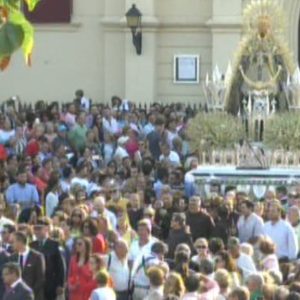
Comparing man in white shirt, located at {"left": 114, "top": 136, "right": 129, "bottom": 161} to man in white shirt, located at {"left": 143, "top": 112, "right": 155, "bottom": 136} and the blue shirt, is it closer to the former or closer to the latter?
man in white shirt, located at {"left": 143, "top": 112, "right": 155, "bottom": 136}

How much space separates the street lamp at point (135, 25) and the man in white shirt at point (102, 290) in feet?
59.0

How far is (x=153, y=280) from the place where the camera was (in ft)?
37.3

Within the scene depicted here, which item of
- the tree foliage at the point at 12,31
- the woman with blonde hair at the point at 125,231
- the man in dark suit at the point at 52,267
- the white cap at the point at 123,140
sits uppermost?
the tree foliage at the point at 12,31

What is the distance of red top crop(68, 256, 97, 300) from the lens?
41.9ft

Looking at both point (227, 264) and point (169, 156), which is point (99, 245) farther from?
→ point (169, 156)

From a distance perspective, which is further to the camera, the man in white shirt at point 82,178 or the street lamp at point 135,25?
the street lamp at point 135,25

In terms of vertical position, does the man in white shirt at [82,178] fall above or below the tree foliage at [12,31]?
below

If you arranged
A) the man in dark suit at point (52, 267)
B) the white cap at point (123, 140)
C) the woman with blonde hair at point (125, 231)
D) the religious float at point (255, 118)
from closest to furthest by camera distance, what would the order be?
the man in dark suit at point (52, 267) < the woman with blonde hair at point (125, 231) < the religious float at point (255, 118) < the white cap at point (123, 140)

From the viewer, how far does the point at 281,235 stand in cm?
1554

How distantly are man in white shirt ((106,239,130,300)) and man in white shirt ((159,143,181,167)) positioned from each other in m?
9.75

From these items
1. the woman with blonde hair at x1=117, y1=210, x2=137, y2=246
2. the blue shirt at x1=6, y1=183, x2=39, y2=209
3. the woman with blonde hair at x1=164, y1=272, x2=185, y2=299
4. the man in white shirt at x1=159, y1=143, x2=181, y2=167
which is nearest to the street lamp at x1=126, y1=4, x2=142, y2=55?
the man in white shirt at x1=159, y1=143, x2=181, y2=167

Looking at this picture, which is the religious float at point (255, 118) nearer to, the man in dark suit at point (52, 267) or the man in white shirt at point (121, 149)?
the man in white shirt at point (121, 149)

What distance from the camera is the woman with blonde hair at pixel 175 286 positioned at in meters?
10.9

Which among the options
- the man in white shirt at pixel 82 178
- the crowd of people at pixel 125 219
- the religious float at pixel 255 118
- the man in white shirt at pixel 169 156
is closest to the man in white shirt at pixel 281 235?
the crowd of people at pixel 125 219
